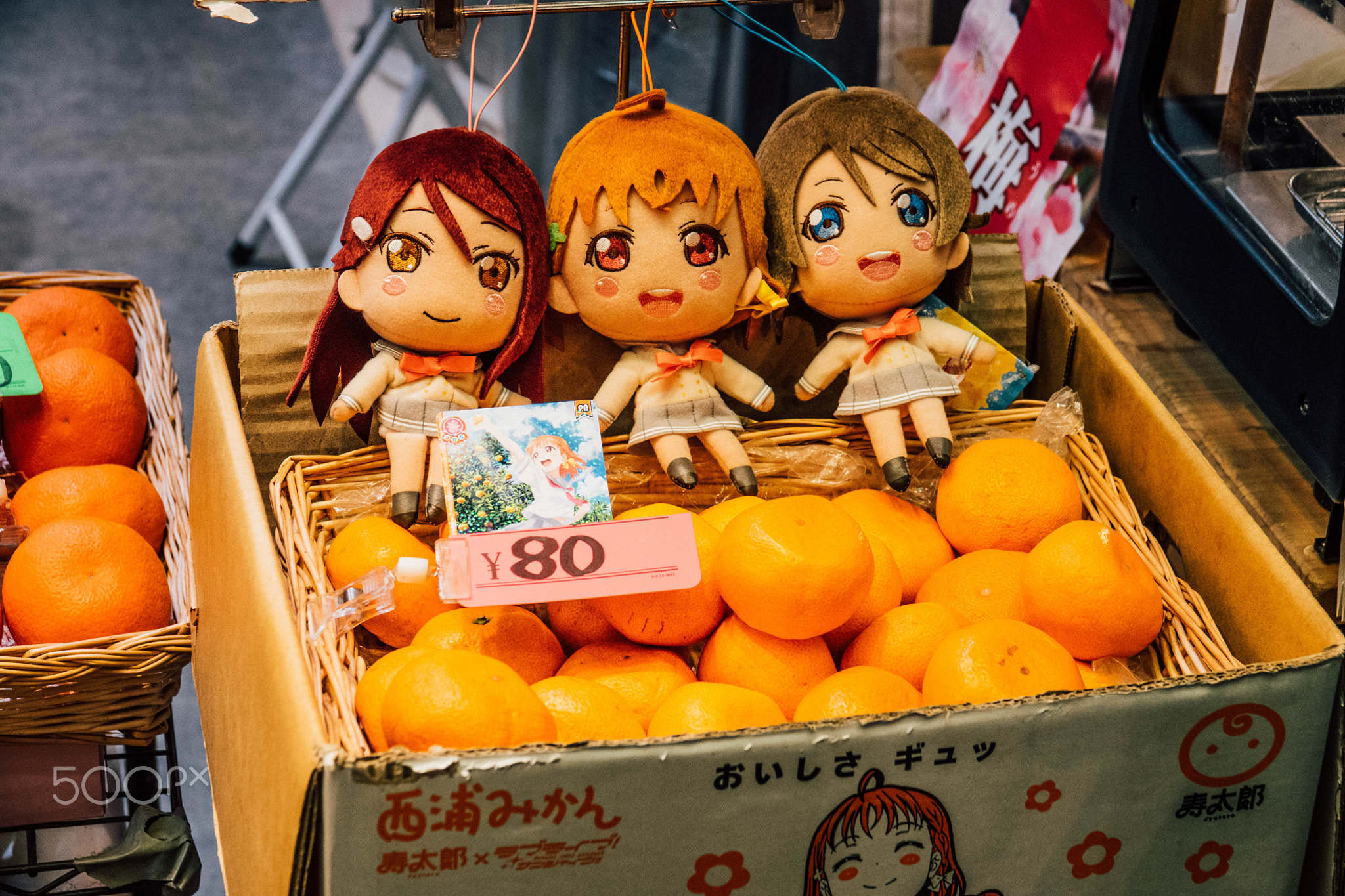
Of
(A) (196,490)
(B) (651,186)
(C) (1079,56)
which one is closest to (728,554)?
(B) (651,186)

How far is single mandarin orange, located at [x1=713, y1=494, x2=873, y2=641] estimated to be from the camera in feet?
2.93

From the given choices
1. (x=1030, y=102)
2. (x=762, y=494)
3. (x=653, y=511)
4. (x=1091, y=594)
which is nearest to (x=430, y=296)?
(x=653, y=511)

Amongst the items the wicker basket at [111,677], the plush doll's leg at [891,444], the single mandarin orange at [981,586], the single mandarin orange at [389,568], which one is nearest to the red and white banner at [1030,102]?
the plush doll's leg at [891,444]

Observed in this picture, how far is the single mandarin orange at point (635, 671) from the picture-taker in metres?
0.93

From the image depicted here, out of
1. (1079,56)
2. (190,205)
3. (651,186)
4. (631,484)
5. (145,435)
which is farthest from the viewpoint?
(190,205)

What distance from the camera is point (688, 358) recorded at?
1.12m

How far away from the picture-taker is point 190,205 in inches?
106

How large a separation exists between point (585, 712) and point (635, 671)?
0.10m

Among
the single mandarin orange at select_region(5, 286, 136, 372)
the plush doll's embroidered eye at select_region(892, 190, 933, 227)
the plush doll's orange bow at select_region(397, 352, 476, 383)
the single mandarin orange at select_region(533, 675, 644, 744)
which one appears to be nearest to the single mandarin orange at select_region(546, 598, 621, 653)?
the single mandarin orange at select_region(533, 675, 644, 744)

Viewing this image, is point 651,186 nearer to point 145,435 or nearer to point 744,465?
point 744,465

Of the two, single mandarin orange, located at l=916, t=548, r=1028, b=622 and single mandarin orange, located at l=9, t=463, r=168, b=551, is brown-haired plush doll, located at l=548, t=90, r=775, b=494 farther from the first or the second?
single mandarin orange, located at l=9, t=463, r=168, b=551

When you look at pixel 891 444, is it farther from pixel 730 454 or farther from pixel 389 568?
pixel 389 568

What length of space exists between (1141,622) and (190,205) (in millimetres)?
2400

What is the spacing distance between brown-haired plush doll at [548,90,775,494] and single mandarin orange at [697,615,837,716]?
187 mm
